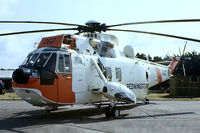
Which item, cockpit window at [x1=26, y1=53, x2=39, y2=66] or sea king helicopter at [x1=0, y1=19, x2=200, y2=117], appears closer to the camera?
sea king helicopter at [x1=0, y1=19, x2=200, y2=117]

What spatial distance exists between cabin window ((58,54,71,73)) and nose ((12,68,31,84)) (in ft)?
4.94

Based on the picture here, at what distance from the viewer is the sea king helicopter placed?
9.65 m

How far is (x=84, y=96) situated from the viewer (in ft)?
37.6

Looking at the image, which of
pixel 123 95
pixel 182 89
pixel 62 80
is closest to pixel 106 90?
pixel 123 95

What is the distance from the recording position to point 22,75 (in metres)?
9.10

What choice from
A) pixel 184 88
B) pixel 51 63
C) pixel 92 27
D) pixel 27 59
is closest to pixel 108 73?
pixel 92 27

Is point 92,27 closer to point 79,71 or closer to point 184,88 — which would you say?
point 79,71

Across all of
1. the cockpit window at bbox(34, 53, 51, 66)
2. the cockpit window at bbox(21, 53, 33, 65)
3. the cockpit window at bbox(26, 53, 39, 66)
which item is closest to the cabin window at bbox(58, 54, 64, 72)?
the cockpit window at bbox(34, 53, 51, 66)

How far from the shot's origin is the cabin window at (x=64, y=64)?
34.1 ft

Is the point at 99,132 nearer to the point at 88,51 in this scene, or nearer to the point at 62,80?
the point at 62,80

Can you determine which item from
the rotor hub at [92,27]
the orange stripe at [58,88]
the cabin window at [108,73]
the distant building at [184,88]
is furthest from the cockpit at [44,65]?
the distant building at [184,88]

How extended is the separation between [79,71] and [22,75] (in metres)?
2.95

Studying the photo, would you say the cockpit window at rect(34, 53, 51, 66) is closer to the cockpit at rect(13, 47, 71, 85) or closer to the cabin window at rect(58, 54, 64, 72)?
the cockpit at rect(13, 47, 71, 85)

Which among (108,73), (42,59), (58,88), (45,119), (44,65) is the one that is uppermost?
(42,59)
